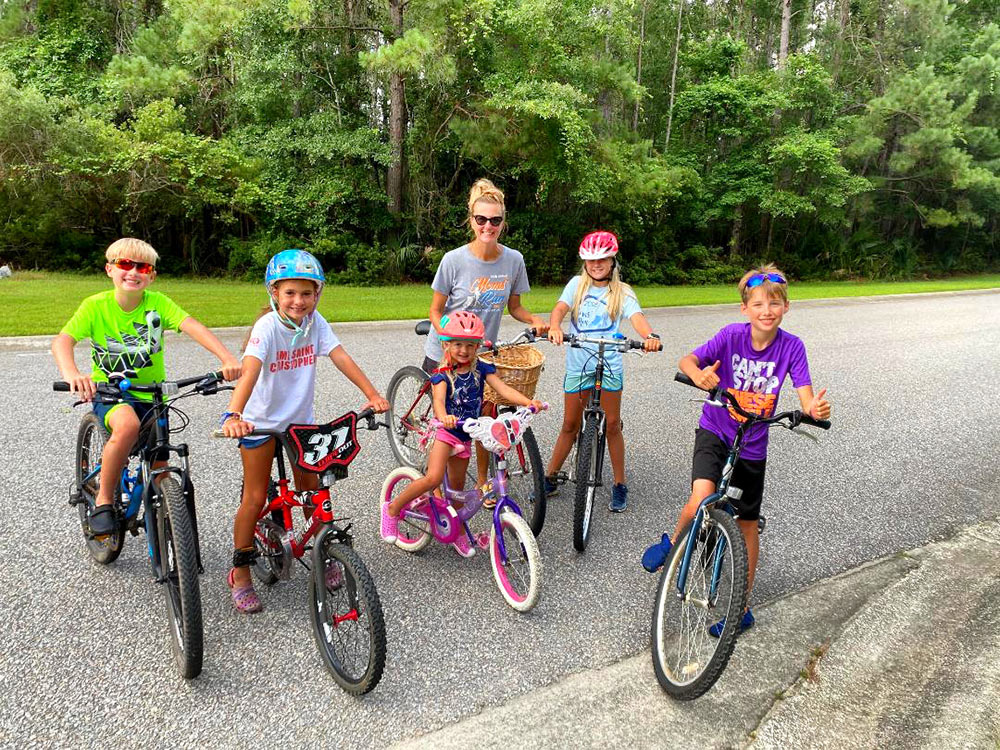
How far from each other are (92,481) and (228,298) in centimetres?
1209

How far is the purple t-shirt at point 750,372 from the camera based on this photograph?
3.32m

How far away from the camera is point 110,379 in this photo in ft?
11.0

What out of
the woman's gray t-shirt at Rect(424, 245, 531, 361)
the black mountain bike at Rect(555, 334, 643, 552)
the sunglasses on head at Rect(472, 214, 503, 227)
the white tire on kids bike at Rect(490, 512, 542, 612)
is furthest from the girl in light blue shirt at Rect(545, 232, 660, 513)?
the white tire on kids bike at Rect(490, 512, 542, 612)

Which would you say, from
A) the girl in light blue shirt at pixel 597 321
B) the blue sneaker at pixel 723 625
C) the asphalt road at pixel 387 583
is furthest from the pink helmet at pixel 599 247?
the blue sneaker at pixel 723 625

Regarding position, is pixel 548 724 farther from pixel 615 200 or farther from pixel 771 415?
pixel 615 200

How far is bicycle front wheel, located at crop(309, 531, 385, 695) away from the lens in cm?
268

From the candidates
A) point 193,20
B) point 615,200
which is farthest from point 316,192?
point 615,200

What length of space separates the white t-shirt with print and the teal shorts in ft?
6.41

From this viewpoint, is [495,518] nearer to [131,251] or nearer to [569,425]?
[569,425]

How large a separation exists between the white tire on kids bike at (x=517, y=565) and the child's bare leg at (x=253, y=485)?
1.20m

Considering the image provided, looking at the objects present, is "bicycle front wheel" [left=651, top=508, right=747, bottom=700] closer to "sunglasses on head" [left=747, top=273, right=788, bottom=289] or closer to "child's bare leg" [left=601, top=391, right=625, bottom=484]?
"sunglasses on head" [left=747, top=273, right=788, bottom=289]

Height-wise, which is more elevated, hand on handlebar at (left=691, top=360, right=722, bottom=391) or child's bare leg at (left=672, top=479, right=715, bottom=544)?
hand on handlebar at (left=691, top=360, right=722, bottom=391)

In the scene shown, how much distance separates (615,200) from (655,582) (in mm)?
21451

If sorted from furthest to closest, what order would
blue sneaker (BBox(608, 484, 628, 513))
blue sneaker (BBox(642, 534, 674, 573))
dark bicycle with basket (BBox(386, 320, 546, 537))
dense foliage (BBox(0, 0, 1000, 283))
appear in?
dense foliage (BBox(0, 0, 1000, 283))
blue sneaker (BBox(608, 484, 628, 513))
dark bicycle with basket (BBox(386, 320, 546, 537))
blue sneaker (BBox(642, 534, 674, 573))
